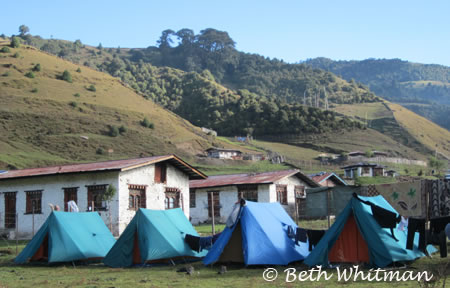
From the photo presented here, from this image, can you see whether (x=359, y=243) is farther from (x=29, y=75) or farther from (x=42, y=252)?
(x=29, y=75)

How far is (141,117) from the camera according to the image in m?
94.1

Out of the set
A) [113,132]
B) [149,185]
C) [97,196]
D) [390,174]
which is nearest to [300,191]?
[149,185]

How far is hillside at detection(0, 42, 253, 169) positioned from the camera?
7038 centimetres

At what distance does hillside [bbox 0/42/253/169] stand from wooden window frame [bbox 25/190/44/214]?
27514 mm

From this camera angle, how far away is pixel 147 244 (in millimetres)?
15875

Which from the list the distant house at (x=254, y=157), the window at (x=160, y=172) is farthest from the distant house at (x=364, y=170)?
the window at (x=160, y=172)

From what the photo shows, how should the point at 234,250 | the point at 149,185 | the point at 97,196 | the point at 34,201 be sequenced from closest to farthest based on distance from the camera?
the point at 234,250 → the point at 97,196 → the point at 149,185 → the point at 34,201

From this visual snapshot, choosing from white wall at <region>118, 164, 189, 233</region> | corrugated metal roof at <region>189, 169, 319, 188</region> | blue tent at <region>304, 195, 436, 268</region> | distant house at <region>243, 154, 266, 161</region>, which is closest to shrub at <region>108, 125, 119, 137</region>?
distant house at <region>243, 154, 266, 161</region>

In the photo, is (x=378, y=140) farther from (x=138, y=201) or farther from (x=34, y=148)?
(x=138, y=201)

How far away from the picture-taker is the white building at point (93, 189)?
2700 cm

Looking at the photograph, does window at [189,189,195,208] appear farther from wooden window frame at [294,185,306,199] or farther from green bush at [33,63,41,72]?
green bush at [33,63,41,72]

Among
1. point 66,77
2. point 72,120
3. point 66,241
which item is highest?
point 66,77

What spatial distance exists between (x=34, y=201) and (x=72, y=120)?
178 ft

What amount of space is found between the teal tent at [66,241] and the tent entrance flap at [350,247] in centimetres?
758
